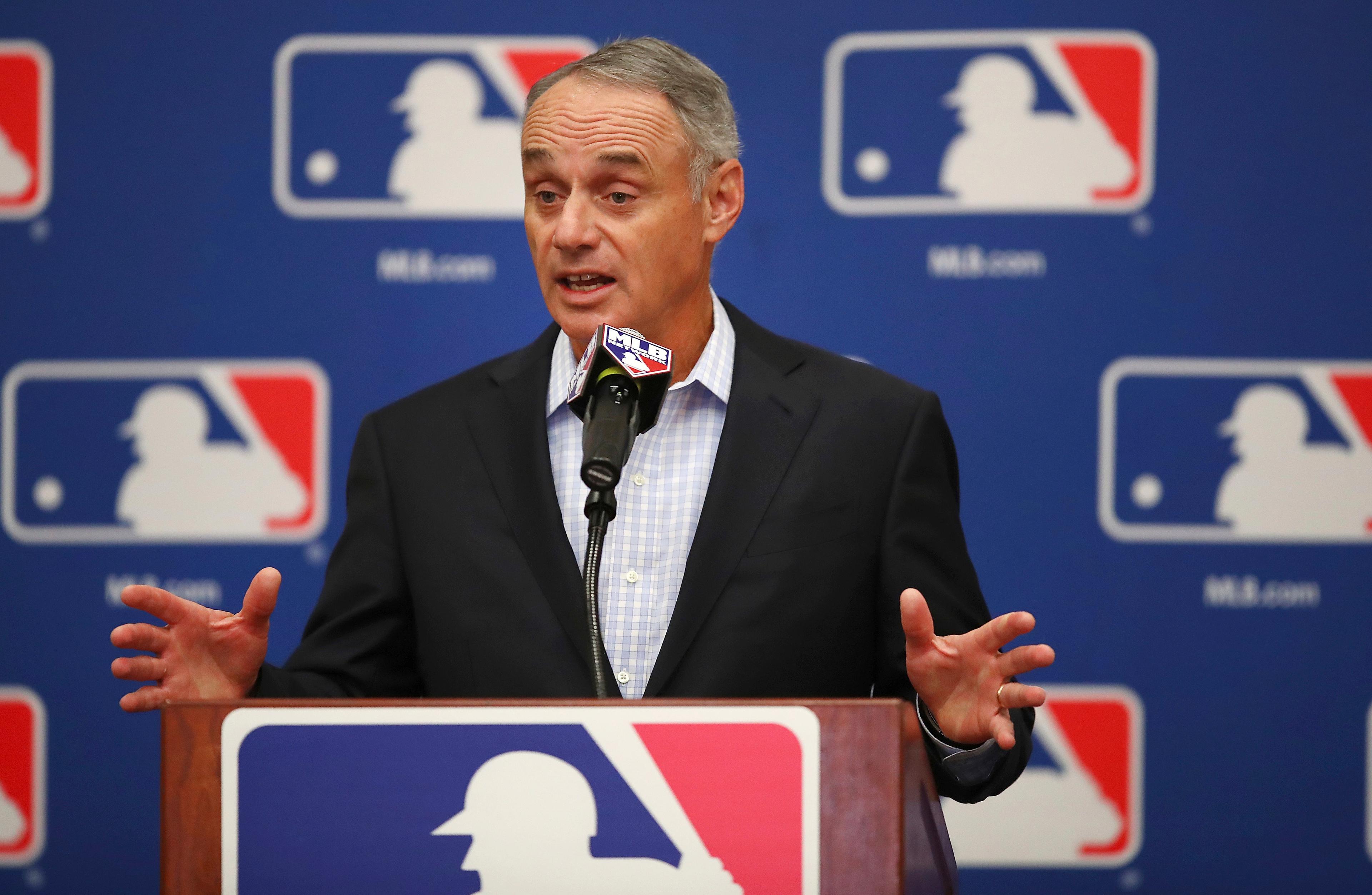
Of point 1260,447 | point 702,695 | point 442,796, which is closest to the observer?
point 442,796

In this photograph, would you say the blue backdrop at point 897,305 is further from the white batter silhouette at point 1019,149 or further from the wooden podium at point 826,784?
the wooden podium at point 826,784

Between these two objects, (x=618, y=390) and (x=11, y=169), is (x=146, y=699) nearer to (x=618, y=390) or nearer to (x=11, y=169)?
(x=618, y=390)

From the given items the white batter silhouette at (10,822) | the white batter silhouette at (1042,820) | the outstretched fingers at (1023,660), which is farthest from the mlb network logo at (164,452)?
the outstretched fingers at (1023,660)

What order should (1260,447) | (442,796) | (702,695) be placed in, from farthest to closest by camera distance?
1. (1260,447)
2. (702,695)
3. (442,796)

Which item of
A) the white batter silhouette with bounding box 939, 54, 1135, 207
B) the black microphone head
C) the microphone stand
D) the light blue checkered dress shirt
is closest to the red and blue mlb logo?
the black microphone head

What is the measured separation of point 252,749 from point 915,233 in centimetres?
176

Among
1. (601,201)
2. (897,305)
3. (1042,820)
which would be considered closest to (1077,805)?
(1042,820)

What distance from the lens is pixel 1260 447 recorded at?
229 cm

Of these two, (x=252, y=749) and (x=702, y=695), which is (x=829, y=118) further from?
(x=252, y=749)

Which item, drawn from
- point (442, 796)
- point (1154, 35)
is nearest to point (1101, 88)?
point (1154, 35)

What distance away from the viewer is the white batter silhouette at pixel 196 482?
2350 mm

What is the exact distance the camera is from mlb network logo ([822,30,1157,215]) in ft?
7.54

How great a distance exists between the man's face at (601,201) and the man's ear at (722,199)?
0.11 m

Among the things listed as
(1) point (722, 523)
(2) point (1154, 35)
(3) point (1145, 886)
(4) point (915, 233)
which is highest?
(2) point (1154, 35)
